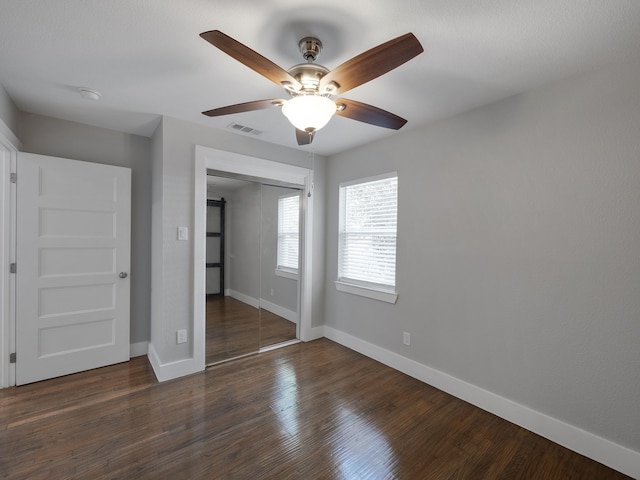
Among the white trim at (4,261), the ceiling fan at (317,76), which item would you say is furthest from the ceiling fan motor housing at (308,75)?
the white trim at (4,261)

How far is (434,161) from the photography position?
276 cm

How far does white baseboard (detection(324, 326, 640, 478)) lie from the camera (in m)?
1.77

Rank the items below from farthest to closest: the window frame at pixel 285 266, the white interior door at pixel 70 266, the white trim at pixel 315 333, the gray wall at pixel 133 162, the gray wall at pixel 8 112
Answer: the white trim at pixel 315 333 → the window frame at pixel 285 266 → the gray wall at pixel 133 162 → the white interior door at pixel 70 266 → the gray wall at pixel 8 112

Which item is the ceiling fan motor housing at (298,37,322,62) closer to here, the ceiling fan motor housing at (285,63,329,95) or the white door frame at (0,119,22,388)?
the ceiling fan motor housing at (285,63,329,95)

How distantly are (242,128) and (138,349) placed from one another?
263cm

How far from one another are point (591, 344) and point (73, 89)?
402 cm

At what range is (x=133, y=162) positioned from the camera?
3.23 metres

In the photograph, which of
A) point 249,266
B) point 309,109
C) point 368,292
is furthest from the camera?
point 249,266

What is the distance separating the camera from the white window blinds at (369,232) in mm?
3193

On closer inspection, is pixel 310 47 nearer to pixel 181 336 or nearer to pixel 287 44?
pixel 287 44

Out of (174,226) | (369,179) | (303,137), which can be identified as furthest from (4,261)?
(369,179)

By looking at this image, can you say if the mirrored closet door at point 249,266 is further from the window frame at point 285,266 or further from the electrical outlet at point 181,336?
the electrical outlet at point 181,336

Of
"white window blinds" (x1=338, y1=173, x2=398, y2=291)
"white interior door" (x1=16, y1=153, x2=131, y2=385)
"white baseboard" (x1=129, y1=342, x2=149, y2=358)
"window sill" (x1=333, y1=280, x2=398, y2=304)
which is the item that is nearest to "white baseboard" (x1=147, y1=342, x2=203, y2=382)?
"white baseboard" (x1=129, y1=342, x2=149, y2=358)

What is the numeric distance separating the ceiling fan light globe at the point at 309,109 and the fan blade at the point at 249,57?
0.33 feet
